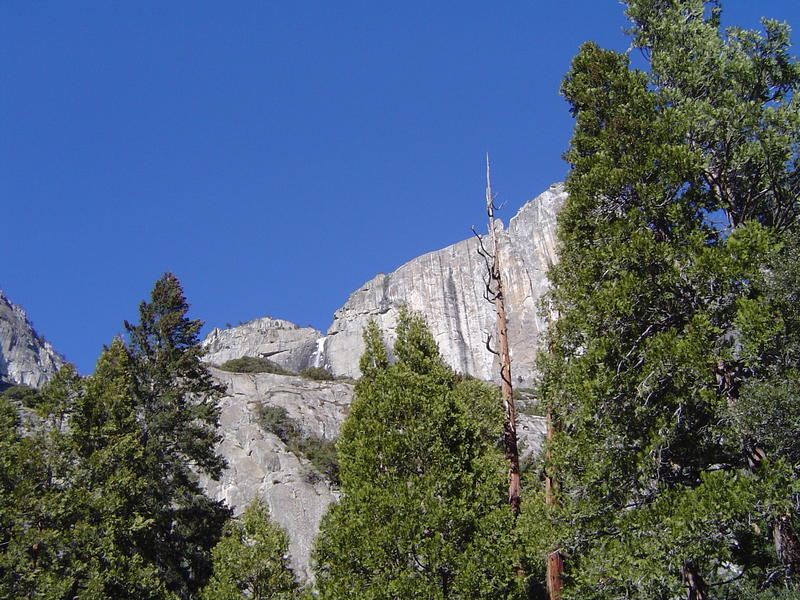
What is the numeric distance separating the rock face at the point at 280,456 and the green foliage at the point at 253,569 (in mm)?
5063

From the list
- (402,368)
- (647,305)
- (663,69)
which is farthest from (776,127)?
(402,368)

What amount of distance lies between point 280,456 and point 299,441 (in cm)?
431

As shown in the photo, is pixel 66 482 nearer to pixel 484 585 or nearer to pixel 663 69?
pixel 484 585

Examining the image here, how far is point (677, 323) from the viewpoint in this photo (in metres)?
9.41

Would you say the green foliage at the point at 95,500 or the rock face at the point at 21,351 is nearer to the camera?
the green foliage at the point at 95,500

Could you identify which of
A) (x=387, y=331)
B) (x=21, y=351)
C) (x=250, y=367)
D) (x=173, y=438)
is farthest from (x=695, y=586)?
(x=21, y=351)

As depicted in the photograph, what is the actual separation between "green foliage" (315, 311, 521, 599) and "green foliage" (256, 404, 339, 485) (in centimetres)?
2678

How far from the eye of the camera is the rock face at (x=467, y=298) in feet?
300

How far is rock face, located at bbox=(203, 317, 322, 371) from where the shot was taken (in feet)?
321

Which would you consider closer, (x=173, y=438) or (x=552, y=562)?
(x=552, y=562)

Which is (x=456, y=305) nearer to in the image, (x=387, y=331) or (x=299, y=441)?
(x=387, y=331)

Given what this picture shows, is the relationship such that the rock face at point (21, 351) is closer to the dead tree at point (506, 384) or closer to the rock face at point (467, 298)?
the rock face at point (467, 298)

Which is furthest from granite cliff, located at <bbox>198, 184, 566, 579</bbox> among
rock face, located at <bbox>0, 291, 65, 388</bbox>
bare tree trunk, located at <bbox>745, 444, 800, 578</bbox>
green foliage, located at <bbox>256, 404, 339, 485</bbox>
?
bare tree trunk, located at <bbox>745, 444, 800, 578</bbox>

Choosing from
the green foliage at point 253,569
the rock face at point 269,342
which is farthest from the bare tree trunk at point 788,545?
the rock face at point 269,342
